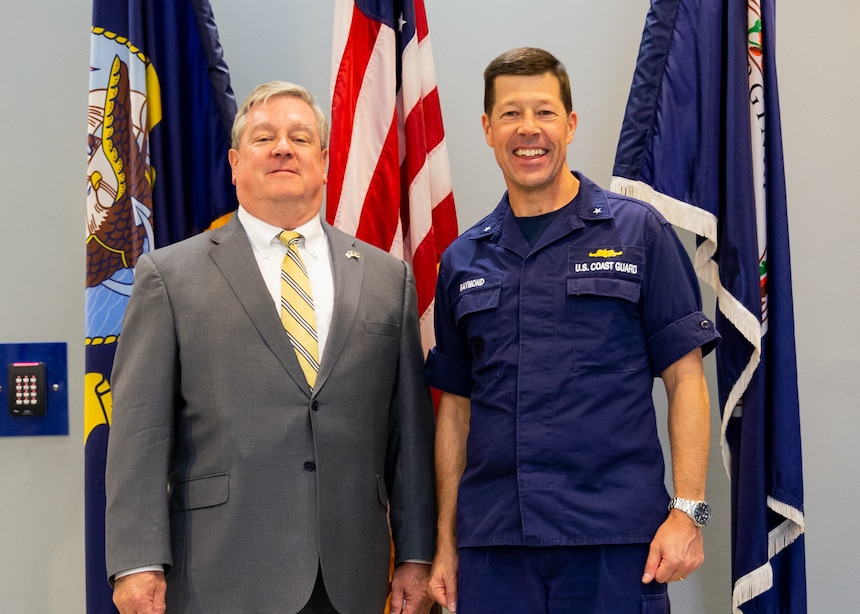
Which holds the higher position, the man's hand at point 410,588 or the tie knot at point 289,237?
the tie knot at point 289,237

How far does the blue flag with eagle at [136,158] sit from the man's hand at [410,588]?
71 cm

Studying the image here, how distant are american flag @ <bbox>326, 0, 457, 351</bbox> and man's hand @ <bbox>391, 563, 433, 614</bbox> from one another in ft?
2.12

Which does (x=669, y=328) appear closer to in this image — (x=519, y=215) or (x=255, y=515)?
(x=519, y=215)

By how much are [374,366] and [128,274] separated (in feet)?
2.34

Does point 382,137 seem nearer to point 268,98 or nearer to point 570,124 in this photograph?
point 268,98

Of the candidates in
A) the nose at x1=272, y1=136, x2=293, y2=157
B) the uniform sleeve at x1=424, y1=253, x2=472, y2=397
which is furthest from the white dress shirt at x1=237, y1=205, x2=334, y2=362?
the uniform sleeve at x1=424, y1=253, x2=472, y2=397

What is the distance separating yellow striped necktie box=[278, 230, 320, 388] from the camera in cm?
183

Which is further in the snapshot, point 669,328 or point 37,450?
point 37,450

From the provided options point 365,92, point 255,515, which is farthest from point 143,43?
point 255,515

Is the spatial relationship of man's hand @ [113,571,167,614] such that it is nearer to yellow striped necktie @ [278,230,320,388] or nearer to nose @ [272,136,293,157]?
yellow striped necktie @ [278,230,320,388]

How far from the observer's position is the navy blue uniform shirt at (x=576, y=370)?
1704mm

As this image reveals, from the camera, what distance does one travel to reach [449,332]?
1986mm

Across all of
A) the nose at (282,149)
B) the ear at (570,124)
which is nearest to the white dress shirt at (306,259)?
the nose at (282,149)

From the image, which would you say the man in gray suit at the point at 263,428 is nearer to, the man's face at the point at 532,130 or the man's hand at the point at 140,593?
the man's hand at the point at 140,593
